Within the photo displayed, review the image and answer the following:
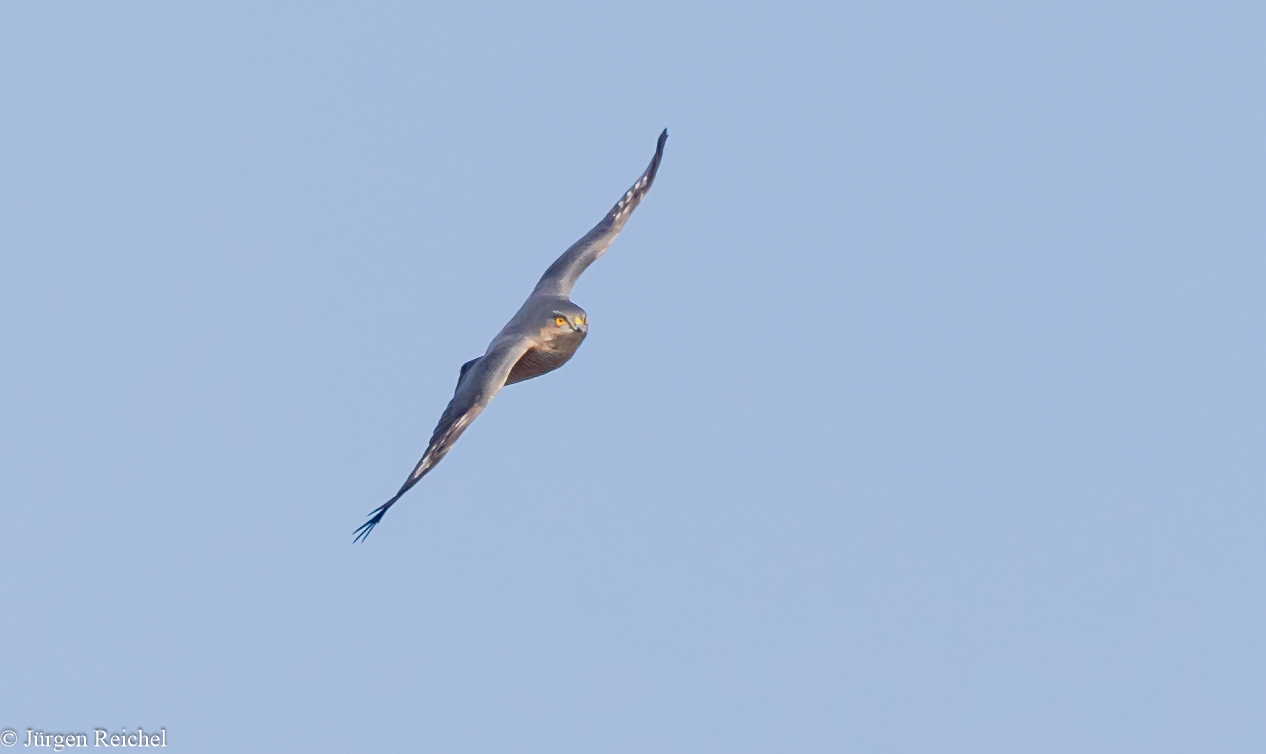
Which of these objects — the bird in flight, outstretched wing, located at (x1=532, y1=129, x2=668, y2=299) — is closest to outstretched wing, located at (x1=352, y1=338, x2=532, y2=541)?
the bird in flight

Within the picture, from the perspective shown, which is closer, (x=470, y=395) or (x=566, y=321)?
(x=470, y=395)

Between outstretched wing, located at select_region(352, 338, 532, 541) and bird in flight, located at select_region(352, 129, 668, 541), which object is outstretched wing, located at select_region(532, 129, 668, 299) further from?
outstretched wing, located at select_region(352, 338, 532, 541)

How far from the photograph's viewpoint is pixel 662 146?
1003 inches

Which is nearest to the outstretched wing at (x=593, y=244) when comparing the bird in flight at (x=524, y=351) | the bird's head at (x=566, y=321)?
the bird in flight at (x=524, y=351)

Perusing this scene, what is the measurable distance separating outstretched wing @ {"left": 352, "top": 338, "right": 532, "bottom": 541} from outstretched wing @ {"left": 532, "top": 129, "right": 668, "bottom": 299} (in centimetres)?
280

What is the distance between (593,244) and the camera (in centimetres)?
2342

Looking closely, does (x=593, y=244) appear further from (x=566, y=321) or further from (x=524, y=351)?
(x=524, y=351)

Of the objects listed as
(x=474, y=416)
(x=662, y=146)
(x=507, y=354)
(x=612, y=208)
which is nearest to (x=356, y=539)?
(x=474, y=416)

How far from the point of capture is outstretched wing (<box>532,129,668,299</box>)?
74.0 feet

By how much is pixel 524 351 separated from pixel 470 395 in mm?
1248

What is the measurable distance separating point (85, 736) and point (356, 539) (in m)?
4.34

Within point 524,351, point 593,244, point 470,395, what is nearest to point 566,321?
point 524,351

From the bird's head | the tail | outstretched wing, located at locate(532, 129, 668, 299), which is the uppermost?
outstretched wing, located at locate(532, 129, 668, 299)

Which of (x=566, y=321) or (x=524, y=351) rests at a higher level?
(x=566, y=321)
